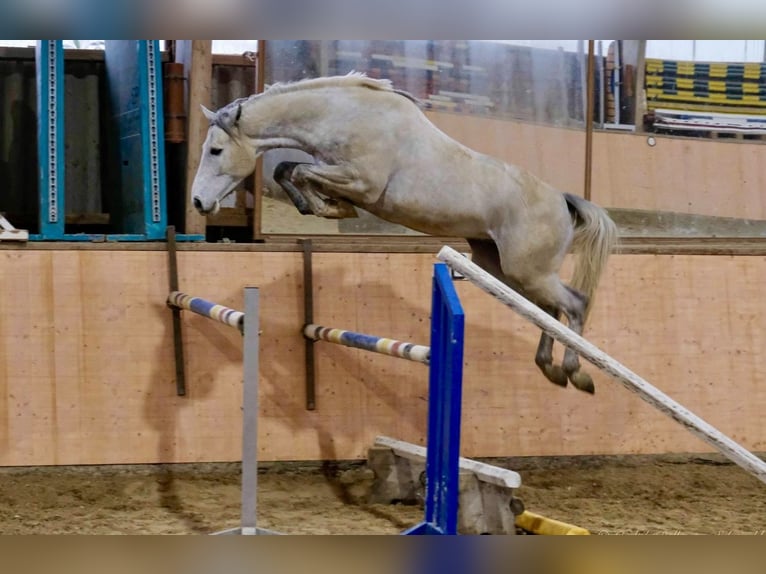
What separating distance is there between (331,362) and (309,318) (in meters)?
0.23

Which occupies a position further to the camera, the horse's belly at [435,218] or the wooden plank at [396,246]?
the wooden plank at [396,246]

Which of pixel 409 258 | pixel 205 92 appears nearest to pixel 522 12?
pixel 409 258

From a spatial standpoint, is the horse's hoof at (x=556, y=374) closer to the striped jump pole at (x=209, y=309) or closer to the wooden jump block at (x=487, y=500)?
the wooden jump block at (x=487, y=500)

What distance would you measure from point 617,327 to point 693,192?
81 cm

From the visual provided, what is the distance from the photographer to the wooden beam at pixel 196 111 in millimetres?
4797

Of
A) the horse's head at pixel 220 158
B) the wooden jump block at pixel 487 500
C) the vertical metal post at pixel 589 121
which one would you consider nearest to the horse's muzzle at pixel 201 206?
the horse's head at pixel 220 158

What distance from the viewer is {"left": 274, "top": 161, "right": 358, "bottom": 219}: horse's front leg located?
151 inches

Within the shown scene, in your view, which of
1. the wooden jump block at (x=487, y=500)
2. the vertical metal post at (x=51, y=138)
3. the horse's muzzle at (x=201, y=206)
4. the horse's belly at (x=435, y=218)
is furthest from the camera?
the vertical metal post at (x=51, y=138)

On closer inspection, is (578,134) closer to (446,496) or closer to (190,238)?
(190,238)

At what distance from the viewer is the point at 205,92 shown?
4.84m

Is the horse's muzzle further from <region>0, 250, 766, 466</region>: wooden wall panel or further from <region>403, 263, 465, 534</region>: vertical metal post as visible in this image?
<region>403, 263, 465, 534</region>: vertical metal post

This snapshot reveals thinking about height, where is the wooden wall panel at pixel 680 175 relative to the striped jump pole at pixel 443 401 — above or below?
above

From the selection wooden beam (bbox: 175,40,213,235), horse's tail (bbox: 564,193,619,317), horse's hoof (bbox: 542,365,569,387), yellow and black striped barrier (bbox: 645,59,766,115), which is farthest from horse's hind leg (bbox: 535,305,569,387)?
wooden beam (bbox: 175,40,213,235)

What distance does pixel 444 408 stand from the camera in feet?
10.3
